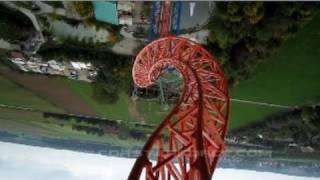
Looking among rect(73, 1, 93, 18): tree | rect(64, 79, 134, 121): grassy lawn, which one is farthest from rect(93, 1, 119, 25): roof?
rect(64, 79, 134, 121): grassy lawn

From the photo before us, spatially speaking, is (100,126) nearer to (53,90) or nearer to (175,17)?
(53,90)

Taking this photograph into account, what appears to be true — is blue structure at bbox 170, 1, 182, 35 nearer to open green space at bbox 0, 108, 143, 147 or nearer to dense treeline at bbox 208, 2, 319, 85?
dense treeline at bbox 208, 2, 319, 85

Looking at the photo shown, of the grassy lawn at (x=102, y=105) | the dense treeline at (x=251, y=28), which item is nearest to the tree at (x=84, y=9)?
the dense treeline at (x=251, y=28)

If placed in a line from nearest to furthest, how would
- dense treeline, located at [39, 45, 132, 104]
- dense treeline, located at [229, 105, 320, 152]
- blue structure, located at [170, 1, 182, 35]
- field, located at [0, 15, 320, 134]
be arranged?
field, located at [0, 15, 320, 134] → blue structure, located at [170, 1, 182, 35] → dense treeline, located at [39, 45, 132, 104] → dense treeline, located at [229, 105, 320, 152]

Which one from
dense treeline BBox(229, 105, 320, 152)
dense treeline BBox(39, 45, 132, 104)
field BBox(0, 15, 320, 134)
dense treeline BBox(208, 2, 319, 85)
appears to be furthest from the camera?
dense treeline BBox(229, 105, 320, 152)

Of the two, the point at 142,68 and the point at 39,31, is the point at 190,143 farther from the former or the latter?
the point at 39,31

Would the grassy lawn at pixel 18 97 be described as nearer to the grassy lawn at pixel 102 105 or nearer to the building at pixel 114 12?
the grassy lawn at pixel 102 105

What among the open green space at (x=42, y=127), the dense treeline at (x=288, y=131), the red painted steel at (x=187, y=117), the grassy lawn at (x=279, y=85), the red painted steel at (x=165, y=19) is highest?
the red painted steel at (x=165, y=19)
